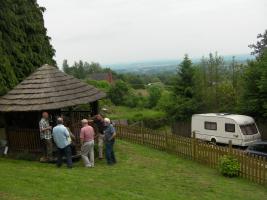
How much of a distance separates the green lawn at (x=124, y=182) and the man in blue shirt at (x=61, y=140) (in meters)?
0.37

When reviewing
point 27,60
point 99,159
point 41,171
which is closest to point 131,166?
point 99,159

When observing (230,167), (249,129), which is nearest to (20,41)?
(230,167)

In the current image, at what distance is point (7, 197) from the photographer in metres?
9.76

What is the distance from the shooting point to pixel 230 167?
51.9ft

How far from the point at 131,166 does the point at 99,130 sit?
1.97 meters

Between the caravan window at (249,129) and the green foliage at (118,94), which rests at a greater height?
the green foliage at (118,94)

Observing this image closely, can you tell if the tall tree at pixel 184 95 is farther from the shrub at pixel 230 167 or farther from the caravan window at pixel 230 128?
the shrub at pixel 230 167

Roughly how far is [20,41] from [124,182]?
37.0 ft

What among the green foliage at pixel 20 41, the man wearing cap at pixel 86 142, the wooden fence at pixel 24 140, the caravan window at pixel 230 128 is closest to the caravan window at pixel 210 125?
the caravan window at pixel 230 128

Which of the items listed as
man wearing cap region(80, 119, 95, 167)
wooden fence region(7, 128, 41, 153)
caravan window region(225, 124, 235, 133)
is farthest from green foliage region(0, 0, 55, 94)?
caravan window region(225, 124, 235, 133)

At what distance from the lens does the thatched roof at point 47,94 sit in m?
16.0

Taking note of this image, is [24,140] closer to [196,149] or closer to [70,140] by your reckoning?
[70,140]

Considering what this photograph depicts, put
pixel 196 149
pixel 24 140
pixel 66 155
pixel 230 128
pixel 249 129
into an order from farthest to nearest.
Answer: pixel 230 128
pixel 249 129
pixel 196 149
pixel 24 140
pixel 66 155

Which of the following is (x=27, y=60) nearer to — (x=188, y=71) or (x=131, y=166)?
(x=131, y=166)
